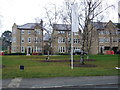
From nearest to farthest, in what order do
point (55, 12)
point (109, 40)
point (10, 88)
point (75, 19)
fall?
point (10, 88), point (75, 19), point (55, 12), point (109, 40)

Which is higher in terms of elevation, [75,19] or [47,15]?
[47,15]

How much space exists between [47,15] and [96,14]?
Result: 13630mm

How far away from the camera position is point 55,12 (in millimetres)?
33094

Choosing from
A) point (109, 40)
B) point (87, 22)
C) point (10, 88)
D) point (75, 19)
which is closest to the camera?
point (10, 88)

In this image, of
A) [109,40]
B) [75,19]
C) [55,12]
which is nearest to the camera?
[75,19]

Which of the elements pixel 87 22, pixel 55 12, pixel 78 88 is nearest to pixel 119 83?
pixel 78 88

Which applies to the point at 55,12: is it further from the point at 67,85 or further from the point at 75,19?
the point at 67,85

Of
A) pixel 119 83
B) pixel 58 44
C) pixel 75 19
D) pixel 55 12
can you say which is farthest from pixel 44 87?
pixel 58 44

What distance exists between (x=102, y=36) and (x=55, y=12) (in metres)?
42.2

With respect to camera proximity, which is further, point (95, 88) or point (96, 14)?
point (96, 14)

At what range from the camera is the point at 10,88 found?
28.3 ft

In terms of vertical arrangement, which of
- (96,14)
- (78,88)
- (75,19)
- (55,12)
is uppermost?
(55,12)

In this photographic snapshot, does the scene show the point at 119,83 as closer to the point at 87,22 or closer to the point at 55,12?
the point at 87,22

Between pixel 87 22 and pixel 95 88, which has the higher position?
pixel 87 22
